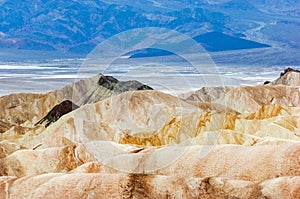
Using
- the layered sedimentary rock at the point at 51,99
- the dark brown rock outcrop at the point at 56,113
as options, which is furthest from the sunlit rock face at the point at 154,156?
the layered sedimentary rock at the point at 51,99

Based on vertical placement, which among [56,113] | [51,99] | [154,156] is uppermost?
[51,99]

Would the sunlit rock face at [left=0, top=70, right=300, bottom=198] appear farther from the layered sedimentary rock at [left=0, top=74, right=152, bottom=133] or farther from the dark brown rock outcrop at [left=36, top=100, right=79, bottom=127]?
the layered sedimentary rock at [left=0, top=74, right=152, bottom=133]

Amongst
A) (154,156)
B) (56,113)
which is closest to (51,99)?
(56,113)

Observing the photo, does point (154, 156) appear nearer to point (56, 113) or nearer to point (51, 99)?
point (56, 113)

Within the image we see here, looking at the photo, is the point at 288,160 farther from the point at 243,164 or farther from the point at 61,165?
the point at 61,165

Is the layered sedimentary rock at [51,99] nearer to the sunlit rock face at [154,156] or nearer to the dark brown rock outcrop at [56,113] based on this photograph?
the dark brown rock outcrop at [56,113]

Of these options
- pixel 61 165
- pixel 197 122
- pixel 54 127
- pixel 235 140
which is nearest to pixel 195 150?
pixel 61 165

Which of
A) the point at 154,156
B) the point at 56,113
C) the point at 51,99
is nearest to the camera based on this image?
the point at 154,156

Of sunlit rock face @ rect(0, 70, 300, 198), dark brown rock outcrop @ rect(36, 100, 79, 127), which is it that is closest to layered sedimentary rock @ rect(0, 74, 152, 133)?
dark brown rock outcrop @ rect(36, 100, 79, 127)
